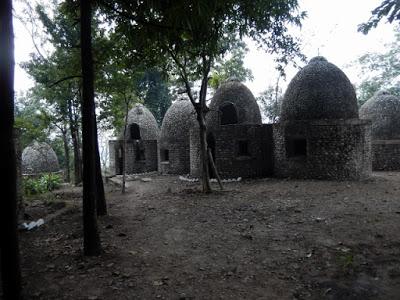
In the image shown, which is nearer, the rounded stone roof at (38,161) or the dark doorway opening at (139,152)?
the rounded stone roof at (38,161)

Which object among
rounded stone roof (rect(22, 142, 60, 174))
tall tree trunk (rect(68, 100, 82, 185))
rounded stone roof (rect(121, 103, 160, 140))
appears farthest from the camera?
rounded stone roof (rect(121, 103, 160, 140))

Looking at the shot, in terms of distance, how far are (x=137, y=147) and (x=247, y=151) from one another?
11.9 m

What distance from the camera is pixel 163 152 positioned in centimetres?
2416

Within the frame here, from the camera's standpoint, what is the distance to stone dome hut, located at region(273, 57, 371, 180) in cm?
1470

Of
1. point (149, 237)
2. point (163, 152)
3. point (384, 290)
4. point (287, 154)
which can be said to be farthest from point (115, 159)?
point (384, 290)

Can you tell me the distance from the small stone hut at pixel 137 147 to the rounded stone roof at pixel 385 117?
17.0 m

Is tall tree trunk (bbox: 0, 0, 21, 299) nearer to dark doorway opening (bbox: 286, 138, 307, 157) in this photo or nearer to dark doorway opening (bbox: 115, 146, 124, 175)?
dark doorway opening (bbox: 286, 138, 307, 157)

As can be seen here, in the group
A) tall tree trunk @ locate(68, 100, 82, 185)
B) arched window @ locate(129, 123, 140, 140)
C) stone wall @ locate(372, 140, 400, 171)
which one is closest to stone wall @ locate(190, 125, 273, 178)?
stone wall @ locate(372, 140, 400, 171)

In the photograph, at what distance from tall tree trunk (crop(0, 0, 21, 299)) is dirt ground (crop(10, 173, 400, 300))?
0.63m

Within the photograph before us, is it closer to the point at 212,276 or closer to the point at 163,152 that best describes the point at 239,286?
the point at 212,276

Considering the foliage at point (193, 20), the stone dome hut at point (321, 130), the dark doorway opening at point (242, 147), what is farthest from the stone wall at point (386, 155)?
the foliage at point (193, 20)

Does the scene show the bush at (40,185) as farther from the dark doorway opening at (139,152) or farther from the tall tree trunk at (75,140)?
the dark doorway opening at (139,152)

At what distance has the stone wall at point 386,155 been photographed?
20.3m

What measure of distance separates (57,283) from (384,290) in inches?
198
